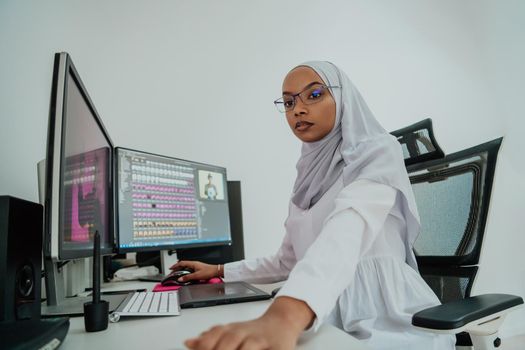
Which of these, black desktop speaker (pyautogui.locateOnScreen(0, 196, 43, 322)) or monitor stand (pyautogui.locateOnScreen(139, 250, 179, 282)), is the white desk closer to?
black desktop speaker (pyautogui.locateOnScreen(0, 196, 43, 322))

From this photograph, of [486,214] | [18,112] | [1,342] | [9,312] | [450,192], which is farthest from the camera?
[18,112]

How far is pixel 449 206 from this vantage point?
1076mm

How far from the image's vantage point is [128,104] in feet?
5.97

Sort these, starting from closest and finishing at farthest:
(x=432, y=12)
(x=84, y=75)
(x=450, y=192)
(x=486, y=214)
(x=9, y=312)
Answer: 1. (x=9, y=312)
2. (x=486, y=214)
3. (x=450, y=192)
4. (x=84, y=75)
5. (x=432, y=12)

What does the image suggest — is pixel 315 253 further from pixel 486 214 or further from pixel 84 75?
pixel 84 75

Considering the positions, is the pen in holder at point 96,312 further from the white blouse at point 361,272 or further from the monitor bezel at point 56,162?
the white blouse at point 361,272

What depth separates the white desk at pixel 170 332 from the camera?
0.45m

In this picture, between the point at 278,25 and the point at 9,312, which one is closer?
the point at 9,312

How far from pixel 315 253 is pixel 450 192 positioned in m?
0.71

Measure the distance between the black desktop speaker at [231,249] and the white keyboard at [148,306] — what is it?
70 centimetres

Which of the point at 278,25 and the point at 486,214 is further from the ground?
the point at 278,25

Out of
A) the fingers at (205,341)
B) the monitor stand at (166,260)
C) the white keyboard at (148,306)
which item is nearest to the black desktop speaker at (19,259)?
the white keyboard at (148,306)

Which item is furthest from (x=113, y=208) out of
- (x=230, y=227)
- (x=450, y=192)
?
(x=450, y=192)

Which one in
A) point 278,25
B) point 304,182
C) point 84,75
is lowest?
point 304,182
